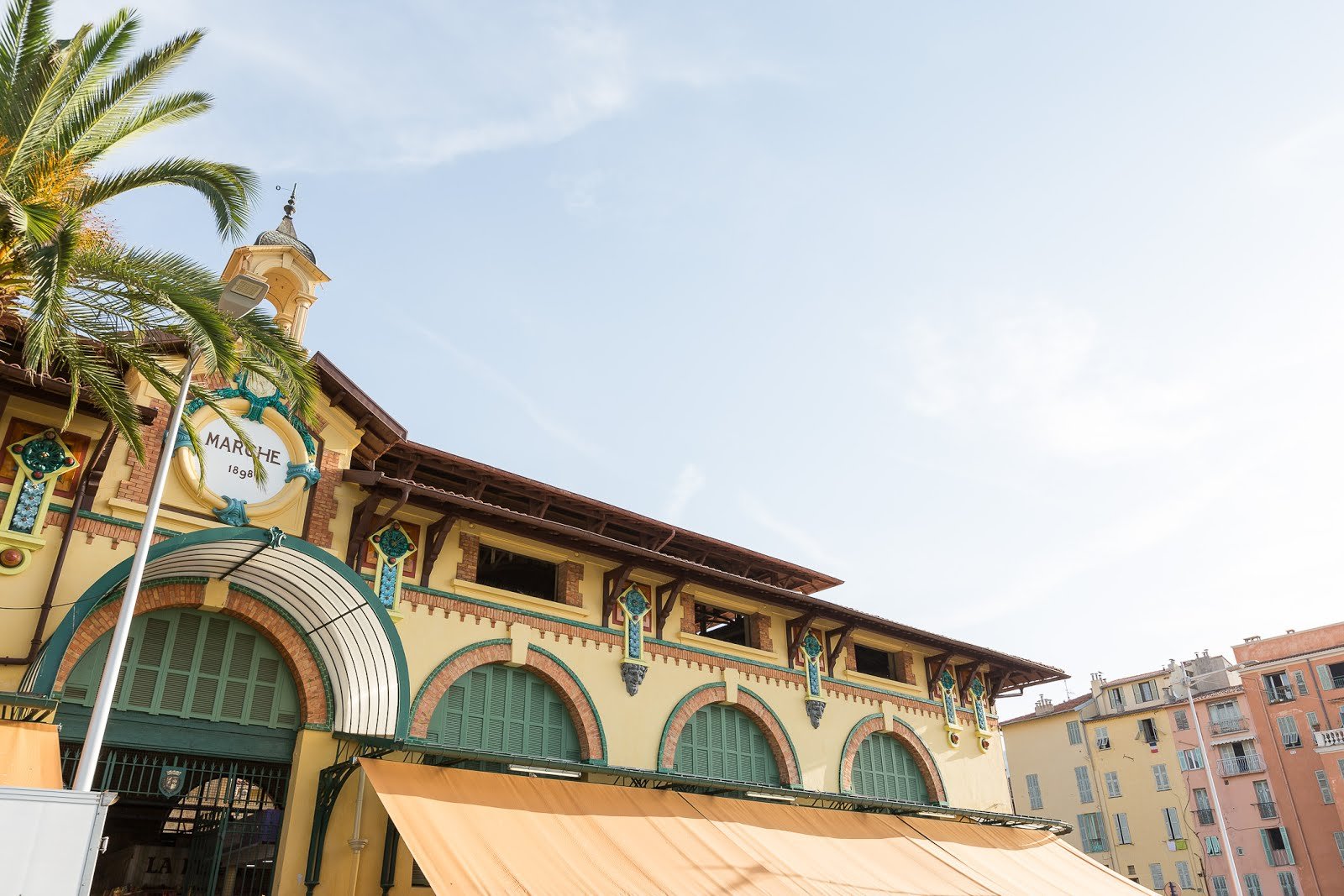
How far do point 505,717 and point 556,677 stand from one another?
1066 millimetres

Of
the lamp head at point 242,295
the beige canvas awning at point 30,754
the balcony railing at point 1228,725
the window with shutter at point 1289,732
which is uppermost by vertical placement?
the balcony railing at point 1228,725

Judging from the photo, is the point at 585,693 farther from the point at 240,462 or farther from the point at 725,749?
the point at 240,462

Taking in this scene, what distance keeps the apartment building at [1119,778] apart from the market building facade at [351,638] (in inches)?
1130

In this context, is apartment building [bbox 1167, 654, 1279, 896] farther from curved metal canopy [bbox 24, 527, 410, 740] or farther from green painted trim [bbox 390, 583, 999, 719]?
curved metal canopy [bbox 24, 527, 410, 740]

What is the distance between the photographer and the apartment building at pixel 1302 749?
38.9m

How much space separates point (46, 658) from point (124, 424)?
9.53 ft

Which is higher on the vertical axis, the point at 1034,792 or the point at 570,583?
the point at 1034,792

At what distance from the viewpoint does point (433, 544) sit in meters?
14.9

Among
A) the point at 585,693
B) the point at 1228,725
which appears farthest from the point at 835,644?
the point at 1228,725

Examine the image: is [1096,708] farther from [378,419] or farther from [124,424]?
[124,424]

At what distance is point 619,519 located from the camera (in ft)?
58.2

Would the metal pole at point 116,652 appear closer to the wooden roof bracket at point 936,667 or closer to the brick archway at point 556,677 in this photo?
the brick archway at point 556,677

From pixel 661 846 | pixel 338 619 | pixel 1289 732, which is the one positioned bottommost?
pixel 661 846

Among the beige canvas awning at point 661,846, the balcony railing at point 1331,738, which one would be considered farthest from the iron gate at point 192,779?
the balcony railing at point 1331,738
